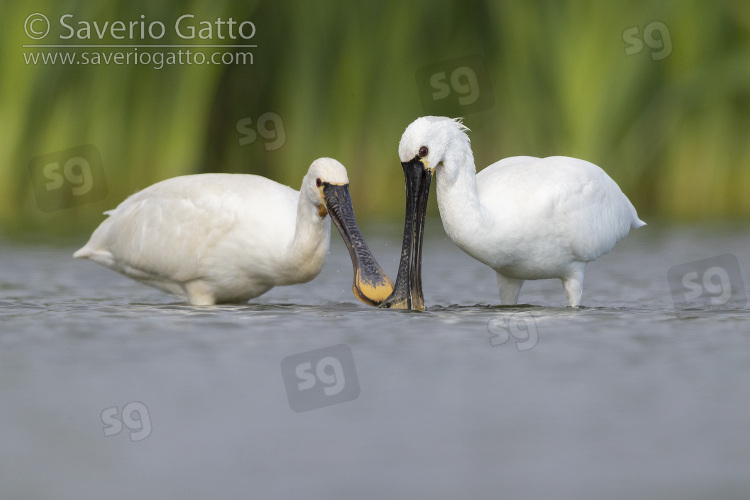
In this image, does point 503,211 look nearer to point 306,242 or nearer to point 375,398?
point 306,242

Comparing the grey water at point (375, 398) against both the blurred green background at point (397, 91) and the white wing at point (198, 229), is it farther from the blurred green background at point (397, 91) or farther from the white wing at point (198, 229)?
the blurred green background at point (397, 91)

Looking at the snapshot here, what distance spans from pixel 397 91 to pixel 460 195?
3262 millimetres

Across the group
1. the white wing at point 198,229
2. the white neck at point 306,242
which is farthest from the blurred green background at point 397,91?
the white neck at point 306,242

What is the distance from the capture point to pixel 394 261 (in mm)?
9344

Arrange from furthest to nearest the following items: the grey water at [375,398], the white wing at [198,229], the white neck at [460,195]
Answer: the white wing at [198,229] < the white neck at [460,195] < the grey water at [375,398]

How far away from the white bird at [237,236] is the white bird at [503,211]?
0.36 m

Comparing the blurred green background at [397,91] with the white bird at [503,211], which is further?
the blurred green background at [397,91]

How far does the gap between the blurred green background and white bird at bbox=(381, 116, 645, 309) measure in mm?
2325

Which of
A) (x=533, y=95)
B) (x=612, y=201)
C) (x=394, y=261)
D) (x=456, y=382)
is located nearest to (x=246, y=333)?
(x=456, y=382)

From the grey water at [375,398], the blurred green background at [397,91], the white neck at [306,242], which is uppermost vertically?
the blurred green background at [397,91]

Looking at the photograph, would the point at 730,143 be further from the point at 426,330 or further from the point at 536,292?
the point at 426,330

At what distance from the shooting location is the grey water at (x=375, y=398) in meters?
3.93

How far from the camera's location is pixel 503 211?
688cm

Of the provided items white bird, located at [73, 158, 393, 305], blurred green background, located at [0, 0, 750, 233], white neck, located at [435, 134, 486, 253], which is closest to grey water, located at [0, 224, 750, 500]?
white bird, located at [73, 158, 393, 305]
